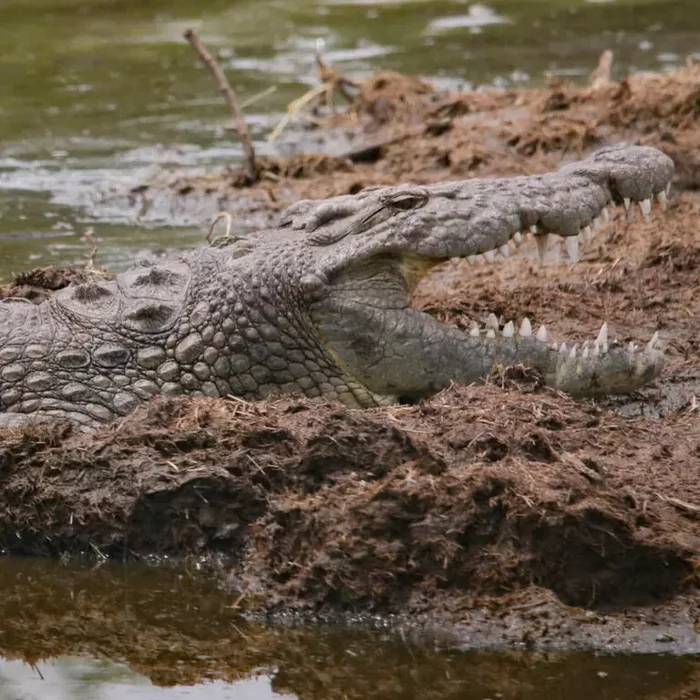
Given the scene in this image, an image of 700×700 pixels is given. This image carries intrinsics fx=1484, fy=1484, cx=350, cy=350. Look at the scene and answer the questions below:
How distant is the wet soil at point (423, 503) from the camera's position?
487 cm

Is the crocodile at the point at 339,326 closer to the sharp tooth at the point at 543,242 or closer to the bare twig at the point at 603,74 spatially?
the sharp tooth at the point at 543,242

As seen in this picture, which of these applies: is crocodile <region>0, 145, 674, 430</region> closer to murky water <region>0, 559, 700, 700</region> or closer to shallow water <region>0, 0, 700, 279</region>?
murky water <region>0, 559, 700, 700</region>

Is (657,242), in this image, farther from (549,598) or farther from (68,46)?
(68,46)

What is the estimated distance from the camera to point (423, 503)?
5012mm

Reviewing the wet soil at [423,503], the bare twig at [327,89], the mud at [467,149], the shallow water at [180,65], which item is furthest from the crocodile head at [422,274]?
the bare twig at [327,89]

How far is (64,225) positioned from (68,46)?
7.20 m

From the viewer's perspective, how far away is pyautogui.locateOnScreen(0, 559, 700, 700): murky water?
452 centimetres

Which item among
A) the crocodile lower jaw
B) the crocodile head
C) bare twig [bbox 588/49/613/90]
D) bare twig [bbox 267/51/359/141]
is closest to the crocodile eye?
the crocodile head

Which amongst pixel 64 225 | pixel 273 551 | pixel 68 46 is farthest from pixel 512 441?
pixel 68 46

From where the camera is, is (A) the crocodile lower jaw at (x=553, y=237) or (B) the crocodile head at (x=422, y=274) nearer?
(B) the crocodile head at (x=422, y=274)

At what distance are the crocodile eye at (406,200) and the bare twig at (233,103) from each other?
4376mm

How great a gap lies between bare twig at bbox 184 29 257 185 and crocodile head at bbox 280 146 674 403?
4.37m

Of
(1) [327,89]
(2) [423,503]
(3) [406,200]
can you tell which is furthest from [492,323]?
(1) [327,89]

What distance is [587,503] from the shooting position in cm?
493
